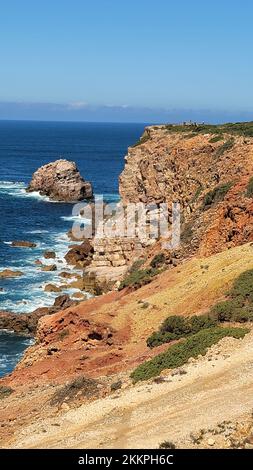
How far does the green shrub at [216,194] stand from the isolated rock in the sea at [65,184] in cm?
7359

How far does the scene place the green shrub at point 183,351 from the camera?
73.3ft

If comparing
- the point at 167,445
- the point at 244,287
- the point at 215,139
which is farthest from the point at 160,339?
the point at 215,139

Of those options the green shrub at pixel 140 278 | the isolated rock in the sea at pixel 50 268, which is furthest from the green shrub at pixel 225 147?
the isolated rock in the sea at pixel 50 268

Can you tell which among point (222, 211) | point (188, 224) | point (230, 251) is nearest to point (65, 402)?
point (230, 251)

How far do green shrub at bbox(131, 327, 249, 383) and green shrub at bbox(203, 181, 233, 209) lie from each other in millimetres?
17614

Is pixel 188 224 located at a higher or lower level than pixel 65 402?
higher

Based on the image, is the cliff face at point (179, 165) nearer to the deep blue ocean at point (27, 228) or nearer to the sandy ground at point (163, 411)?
the deep blue ocean at point (27, 228)

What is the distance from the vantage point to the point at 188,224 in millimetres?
43188

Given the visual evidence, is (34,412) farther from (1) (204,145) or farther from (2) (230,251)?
(1) (204,145)

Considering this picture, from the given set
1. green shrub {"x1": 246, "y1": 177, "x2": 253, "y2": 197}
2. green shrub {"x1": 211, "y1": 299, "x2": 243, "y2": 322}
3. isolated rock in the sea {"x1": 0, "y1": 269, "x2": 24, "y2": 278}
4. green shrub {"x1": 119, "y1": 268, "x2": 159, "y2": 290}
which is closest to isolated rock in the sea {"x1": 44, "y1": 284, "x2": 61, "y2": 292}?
isolated rock in the sea {"x1": 0, "y1": 269, "x2": 24, "y2": 278}

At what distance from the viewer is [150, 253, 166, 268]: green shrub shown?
1645 inches
